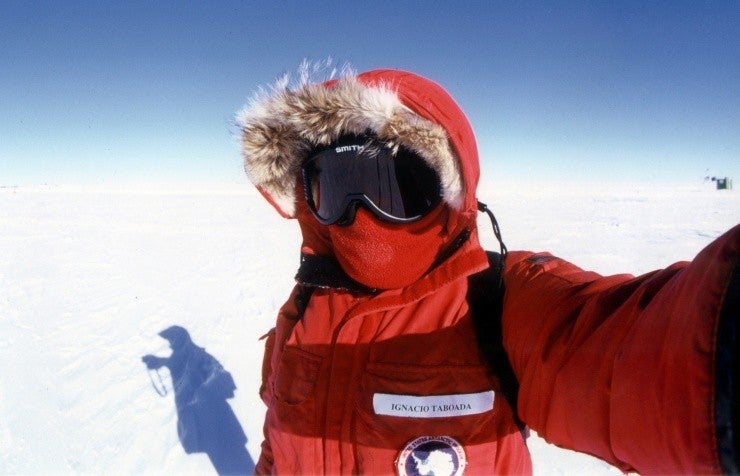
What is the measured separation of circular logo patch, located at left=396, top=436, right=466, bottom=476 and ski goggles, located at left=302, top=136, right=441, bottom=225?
24.8 inches

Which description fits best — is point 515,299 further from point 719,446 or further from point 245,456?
point 245,456

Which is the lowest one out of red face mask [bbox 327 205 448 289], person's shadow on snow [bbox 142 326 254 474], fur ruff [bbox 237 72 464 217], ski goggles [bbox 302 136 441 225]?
person's shadow on snow [bbox 142 326 254 474]

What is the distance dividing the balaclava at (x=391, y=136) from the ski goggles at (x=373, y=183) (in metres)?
0.03

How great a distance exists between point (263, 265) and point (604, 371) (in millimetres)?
6447

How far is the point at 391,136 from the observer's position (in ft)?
3.74

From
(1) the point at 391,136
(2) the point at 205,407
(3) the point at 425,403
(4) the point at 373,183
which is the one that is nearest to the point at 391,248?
(4) the point at 373,183

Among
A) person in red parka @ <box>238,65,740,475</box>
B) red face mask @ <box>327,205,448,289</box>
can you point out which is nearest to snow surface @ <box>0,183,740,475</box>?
person in red parka @ <box>238,65,740,475</box>

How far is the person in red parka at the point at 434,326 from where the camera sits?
0.44m

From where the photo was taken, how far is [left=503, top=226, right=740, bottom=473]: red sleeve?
379 millimetres

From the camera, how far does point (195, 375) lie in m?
3.07

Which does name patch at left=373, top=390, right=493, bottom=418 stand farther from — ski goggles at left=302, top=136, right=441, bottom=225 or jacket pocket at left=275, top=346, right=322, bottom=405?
ski goggles at left=302, top=136, right=441, bottom=225

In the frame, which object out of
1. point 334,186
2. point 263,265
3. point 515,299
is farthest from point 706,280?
point 263,265

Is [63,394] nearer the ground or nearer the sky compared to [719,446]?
nearer the ground

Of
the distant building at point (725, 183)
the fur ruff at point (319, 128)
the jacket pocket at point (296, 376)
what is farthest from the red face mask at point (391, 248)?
the distant building at point (725, 183)
